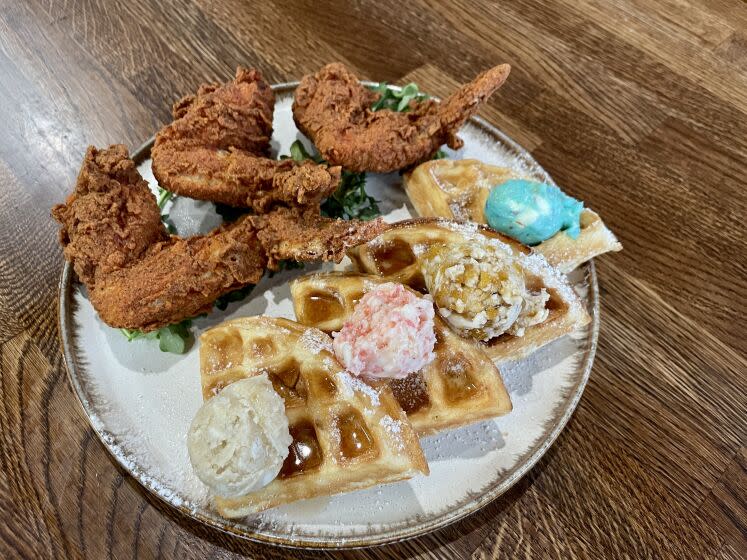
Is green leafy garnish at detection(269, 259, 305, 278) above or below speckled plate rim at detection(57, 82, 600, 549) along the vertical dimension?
above

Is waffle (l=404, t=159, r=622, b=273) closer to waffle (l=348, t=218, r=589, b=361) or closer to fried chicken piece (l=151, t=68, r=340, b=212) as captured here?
waffle (l=348, t=218, r=589, b=361)

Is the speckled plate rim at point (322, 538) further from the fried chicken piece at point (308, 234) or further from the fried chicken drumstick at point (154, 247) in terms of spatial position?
the fried chicken piece at point (308, 234)

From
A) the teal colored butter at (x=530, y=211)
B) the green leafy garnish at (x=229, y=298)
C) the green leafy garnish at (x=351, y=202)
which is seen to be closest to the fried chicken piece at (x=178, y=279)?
the green leafy garnish at (x=229, y=298)

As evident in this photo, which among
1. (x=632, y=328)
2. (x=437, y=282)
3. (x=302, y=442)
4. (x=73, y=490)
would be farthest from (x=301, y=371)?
(x=632, y=328)

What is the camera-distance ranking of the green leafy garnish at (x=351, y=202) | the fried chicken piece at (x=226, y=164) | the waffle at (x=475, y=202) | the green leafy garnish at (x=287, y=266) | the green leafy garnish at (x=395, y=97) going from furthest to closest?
1. the green leafy garnish at (x=395, y=97)
2. the green leafy garnish at (x=351, y=202)
3. the green leafy garnish at (x=287, y=266)
4. the waffle at (x=475, y=202)
5. the fried chicken piece at (x=226, y=164)

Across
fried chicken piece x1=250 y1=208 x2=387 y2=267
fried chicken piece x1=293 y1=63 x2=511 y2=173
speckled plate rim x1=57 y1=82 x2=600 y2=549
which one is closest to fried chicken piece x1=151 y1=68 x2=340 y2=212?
fried chicken piece x1=250 y1=208 x2=387 y2=267

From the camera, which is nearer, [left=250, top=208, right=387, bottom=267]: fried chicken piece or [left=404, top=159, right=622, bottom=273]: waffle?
[left=250, top=208, right=387, bottom=267]: fried chicken piece
